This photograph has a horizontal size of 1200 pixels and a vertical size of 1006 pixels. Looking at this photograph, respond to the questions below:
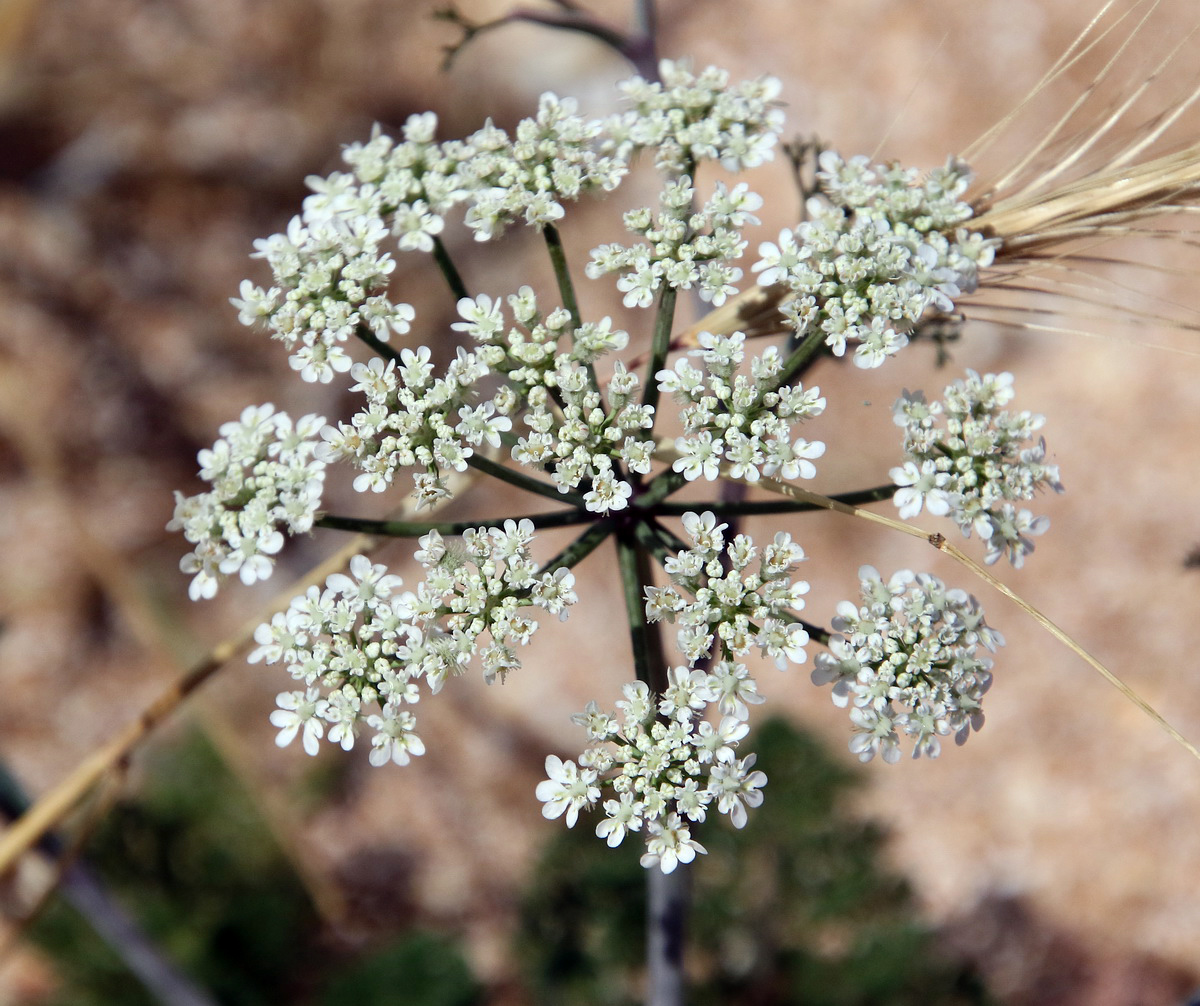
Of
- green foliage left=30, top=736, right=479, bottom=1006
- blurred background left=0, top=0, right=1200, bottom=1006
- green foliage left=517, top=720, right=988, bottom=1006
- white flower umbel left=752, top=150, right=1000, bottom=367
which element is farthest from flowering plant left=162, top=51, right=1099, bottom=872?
green foliage left=30, top=736, right=479, bottom=1006

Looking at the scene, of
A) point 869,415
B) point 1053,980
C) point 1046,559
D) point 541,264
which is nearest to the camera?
point 1053,980

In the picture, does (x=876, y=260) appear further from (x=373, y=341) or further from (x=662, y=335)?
(x=373, y=341)

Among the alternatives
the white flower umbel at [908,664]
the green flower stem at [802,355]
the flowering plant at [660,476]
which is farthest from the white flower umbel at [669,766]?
the green flower stem at [802,355]

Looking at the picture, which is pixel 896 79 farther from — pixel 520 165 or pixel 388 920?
pixel 388 920

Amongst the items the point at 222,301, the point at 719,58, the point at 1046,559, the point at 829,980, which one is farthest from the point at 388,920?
the point at 719,58

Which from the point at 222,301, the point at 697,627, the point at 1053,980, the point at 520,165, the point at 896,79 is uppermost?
the point at 896,79

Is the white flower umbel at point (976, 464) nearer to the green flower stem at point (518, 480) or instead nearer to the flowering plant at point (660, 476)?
the flowering plant at point (660, 476)

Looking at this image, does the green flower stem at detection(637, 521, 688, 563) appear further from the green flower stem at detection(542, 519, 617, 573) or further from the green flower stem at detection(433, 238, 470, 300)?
the green flower stem at detection(433, 238, 470, 300)

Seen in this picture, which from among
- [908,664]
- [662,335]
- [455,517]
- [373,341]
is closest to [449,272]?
[373,341]
